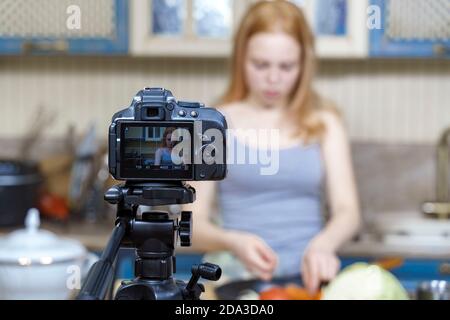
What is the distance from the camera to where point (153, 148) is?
0.82 feet

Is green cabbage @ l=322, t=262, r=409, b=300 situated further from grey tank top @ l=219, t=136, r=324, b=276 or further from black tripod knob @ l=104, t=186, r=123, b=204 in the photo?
grey tank top @ l=219, t=136, r=324, b=276

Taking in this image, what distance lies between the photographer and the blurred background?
4.41 feet

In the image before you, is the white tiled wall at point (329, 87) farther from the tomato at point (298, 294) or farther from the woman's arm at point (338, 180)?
the tomato at point (298, 294)

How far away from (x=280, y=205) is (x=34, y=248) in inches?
19.3

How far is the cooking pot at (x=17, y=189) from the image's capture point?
125cm

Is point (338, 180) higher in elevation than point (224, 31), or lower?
lower

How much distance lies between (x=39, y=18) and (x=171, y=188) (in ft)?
1.73

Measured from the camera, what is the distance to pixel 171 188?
0.25 m

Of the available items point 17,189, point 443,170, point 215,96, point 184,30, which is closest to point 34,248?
point 17,189

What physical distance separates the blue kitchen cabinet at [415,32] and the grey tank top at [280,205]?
0.94ft

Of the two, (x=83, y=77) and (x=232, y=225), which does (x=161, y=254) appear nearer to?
(x=232, y=225)

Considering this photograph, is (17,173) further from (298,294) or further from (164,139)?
(164,139)

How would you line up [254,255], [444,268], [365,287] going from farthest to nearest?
[444,268] < [254,255] < [365,287]

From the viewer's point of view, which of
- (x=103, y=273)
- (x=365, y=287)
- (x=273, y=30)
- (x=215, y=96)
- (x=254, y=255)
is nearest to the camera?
(x=103, y=273)
